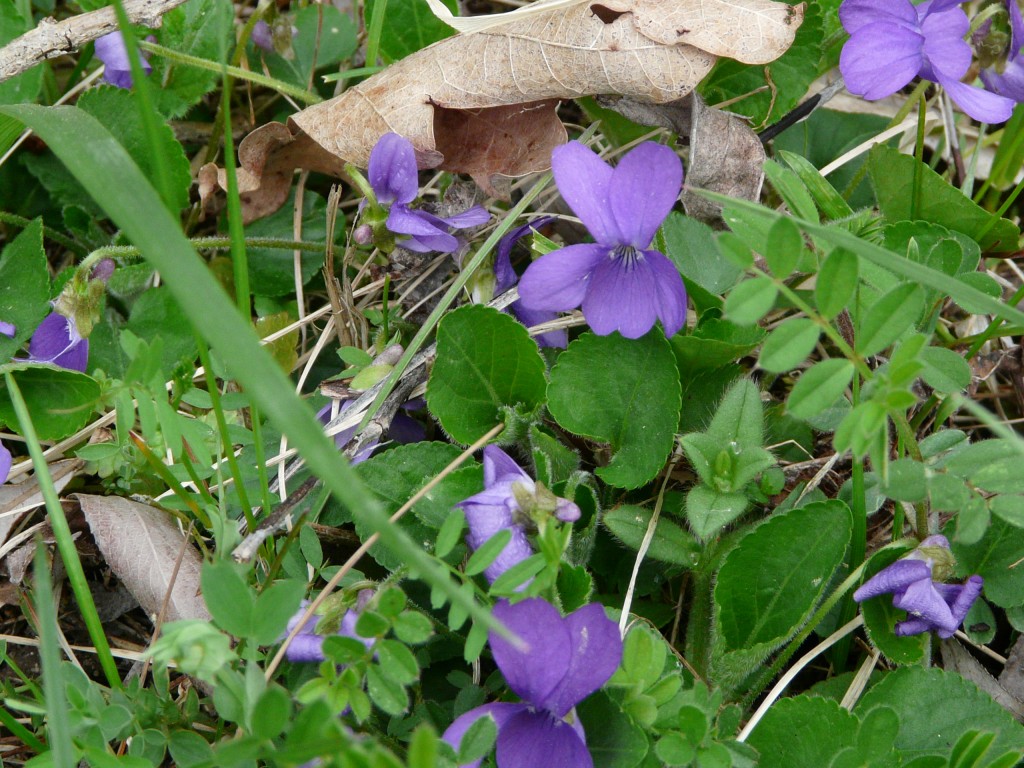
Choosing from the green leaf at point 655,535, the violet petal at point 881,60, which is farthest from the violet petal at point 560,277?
the violet petal at point 881,60

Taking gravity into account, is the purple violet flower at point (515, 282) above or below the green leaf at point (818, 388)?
below

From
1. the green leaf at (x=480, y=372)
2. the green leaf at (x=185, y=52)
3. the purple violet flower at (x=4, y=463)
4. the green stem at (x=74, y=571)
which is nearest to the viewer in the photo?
the green stem at (x=74, y=571)

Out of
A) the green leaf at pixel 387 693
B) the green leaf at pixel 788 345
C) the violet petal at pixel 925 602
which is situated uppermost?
the green leaf at pixel 788 345

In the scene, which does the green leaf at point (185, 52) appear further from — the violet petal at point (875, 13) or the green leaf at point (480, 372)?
the violet petal at point (875, 13)

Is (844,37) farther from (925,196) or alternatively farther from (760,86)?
(925,196)

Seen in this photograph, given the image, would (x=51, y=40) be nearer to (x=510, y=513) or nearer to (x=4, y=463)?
(x=4, y=463)

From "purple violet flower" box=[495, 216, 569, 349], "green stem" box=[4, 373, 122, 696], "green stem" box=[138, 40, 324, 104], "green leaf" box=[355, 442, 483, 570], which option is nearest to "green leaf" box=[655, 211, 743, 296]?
"purple violet flower" box=[495, 216, 569, 349]

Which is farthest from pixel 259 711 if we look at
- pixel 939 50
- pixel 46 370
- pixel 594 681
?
pixel 939 50
